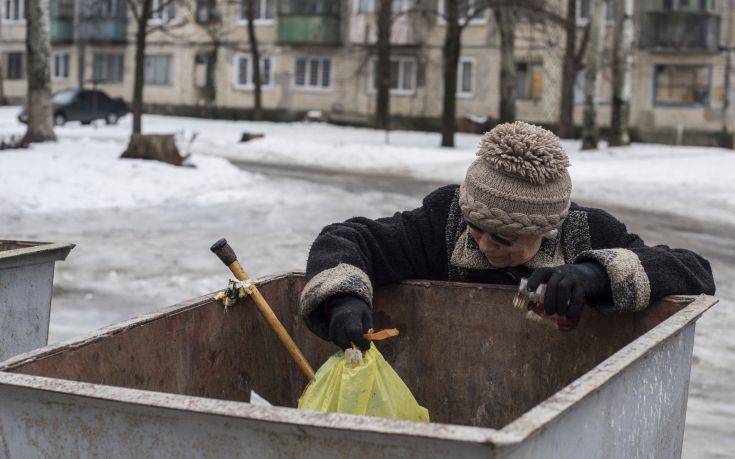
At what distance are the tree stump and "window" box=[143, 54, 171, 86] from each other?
31128 millimetres

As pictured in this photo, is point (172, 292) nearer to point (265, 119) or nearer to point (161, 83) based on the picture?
point (265, 119)

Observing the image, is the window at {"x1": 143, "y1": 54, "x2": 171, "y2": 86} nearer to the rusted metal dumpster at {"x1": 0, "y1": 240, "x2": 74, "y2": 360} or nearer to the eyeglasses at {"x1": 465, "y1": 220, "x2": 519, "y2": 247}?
the rusted metal dumpster at {"x1": 0, "y1": 240, "x2": 74, "y2": 360}

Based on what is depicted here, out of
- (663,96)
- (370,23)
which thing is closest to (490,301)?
(663,96)

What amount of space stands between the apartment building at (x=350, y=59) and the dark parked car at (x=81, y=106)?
205 inches

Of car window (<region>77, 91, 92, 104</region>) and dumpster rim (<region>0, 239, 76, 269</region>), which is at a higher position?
dumpster rim (<region>0, 239, 76, 269</region>)

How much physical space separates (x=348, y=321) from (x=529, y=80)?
40393 millimetres

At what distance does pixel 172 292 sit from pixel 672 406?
6499mm

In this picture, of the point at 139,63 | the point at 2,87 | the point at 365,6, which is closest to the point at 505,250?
the point at 139,63

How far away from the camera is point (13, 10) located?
55750 mm

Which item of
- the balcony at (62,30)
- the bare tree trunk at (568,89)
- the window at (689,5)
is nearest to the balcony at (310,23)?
the balcony at (62,30)

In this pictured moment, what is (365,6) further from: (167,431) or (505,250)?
(167,431)

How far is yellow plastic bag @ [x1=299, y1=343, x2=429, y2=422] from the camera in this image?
9.80ft

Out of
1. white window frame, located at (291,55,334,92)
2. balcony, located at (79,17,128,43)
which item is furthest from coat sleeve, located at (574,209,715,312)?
balcony, located at (79,17,128,43)

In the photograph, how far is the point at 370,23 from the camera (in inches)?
1746
